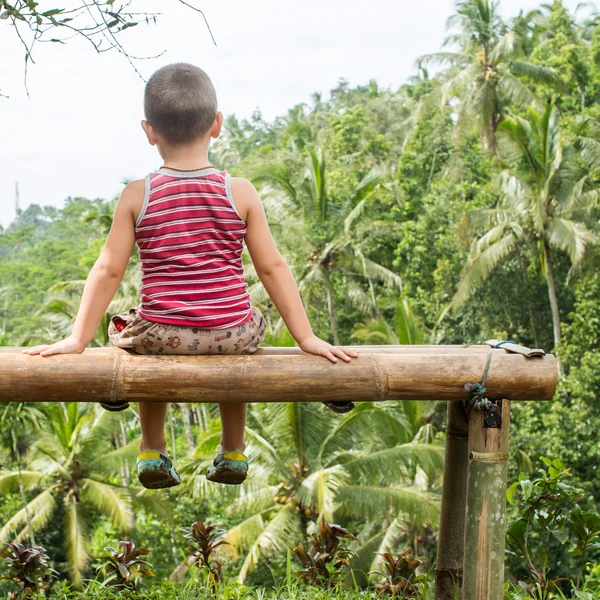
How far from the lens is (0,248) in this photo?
60.9m

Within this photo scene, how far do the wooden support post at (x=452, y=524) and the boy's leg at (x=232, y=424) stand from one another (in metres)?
1.00

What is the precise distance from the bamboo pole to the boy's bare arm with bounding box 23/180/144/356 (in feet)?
0.26

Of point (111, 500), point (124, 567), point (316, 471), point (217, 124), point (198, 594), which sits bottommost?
point (111, 500)

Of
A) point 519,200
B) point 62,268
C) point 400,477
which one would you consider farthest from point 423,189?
point 62,268

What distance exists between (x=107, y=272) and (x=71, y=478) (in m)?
16.5

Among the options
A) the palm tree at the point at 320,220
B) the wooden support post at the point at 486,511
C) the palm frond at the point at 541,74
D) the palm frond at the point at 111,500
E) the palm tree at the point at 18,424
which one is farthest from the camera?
the palm frond at the point at 541,74

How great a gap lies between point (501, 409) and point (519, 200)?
57.0 feet

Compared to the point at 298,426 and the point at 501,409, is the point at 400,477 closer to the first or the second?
the point at 298,426

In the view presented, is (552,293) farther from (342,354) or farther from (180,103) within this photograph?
(180,103)

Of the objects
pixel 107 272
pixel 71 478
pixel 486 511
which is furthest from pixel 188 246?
pixel 71 478

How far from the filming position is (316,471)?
1492cm

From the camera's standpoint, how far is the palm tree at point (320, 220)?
840 inches

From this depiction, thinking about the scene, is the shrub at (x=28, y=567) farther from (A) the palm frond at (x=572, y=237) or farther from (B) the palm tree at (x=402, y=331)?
(A) the palm frond at (x=572, y=237)

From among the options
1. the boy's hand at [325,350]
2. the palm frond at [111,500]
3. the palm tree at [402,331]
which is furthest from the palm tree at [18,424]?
the boy's hand at [325,350]
